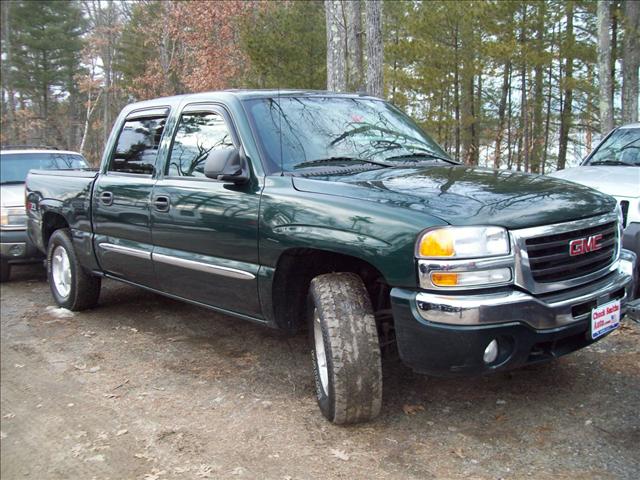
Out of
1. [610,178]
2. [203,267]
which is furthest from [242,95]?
[610,178]

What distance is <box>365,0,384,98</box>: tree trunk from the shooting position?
380 inches

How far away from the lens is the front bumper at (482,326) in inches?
111

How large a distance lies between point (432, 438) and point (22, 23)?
3729cm

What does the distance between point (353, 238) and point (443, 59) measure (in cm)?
1550

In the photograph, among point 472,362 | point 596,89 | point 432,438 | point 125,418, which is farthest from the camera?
point 596,89

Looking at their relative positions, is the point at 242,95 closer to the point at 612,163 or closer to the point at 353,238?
the point at 353,238

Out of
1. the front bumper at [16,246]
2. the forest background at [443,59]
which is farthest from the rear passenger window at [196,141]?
the forest background at [443,59]

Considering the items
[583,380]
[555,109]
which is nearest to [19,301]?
[583,380]

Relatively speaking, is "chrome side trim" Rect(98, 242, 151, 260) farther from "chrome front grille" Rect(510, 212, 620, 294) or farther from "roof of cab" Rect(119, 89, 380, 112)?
"chrome front grille" Rect(510, 212, 620, 294)

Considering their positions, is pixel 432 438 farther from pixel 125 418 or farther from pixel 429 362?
pixel 125 418

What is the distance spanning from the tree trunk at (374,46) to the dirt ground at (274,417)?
5913 millimetres

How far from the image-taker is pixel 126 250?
16.0 feet

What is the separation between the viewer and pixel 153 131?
193 inches

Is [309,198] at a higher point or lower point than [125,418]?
higher
